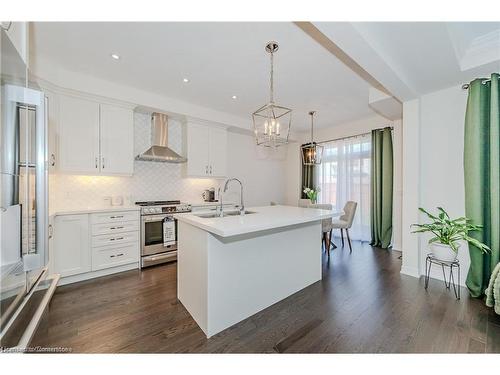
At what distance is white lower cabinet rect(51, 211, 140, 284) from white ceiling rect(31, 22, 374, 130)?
1951 mm

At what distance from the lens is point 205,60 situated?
2.52 meters

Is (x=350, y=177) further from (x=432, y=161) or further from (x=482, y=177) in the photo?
(x=482, y=177)

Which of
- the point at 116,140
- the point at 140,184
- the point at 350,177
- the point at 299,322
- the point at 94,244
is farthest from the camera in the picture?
the point at 350,177

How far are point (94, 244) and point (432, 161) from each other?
4755mm

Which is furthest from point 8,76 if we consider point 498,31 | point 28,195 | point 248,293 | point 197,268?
point 498,31

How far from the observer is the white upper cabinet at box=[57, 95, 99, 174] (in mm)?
2844

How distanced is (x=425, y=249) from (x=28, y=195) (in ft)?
13.6

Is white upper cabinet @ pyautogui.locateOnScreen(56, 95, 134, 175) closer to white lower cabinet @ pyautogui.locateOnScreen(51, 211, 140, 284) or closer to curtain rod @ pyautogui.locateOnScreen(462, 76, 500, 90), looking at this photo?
white lower cabinet @ pyautogui.locateOnScreen(51, 211, 140, 284)

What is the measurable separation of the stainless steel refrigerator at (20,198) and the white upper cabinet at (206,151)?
2.90m

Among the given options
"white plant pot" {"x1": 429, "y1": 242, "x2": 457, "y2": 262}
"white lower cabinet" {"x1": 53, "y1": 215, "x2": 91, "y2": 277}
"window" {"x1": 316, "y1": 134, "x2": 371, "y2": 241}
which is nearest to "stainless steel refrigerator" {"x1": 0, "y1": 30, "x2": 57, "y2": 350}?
"white lower cabinet" {"x1": 53, "y1": 215, "x2": 91, "y2": 277}

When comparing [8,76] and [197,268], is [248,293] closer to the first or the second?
[197,268]

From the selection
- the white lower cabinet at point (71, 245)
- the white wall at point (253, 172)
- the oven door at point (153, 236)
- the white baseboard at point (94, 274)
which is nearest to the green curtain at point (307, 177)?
the white wall at point (253, 172)

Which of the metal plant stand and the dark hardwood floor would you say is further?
the metal plant stand

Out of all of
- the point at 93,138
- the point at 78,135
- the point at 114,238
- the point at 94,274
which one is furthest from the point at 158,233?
the point at 78,135
